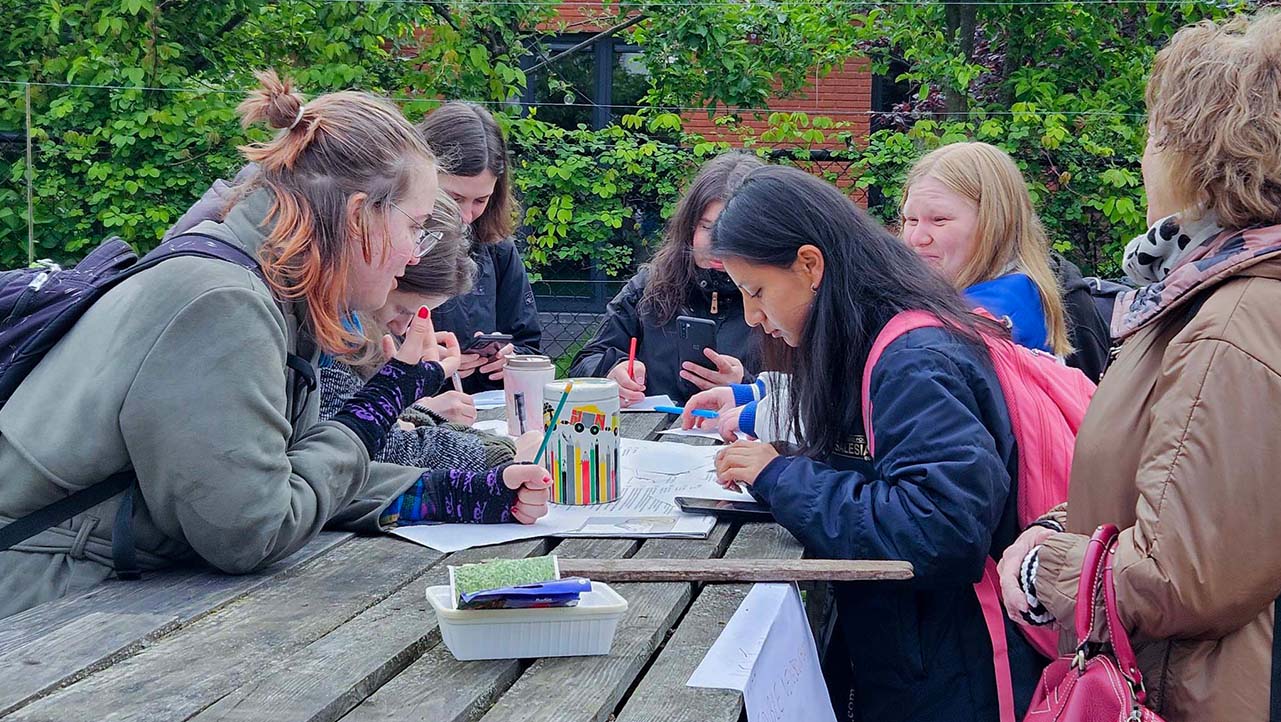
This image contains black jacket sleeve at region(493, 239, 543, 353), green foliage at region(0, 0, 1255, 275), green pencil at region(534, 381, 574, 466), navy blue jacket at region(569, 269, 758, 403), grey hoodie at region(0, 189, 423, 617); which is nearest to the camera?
grey hoodie at region(0, 189, 423, 617)

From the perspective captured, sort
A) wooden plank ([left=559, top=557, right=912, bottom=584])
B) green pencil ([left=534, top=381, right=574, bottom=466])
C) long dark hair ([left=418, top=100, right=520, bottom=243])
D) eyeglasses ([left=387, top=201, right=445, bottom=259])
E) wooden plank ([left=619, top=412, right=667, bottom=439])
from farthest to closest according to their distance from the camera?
1. long dark hair ([left=418, top=100, right=520, bottom=243])
2. wooden plank ([left=619, top=412, right=667, bottom=439])
3. green pencil ([left=534, top=381, right=574, bottom=466])
4. eyeglasses ([left=387, top=201, right=445, bottom=259])
5. wooden plank ([left=559, top=557, right=912, bottom=584])

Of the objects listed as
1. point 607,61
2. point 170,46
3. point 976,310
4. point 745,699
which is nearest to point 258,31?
point 170,46

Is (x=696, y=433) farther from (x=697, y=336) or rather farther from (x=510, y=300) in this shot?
(x=510, y=300)

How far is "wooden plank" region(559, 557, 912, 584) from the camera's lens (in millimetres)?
1999

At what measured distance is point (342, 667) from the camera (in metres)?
1.60


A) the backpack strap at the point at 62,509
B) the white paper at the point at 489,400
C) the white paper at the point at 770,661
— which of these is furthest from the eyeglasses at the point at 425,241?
the white paper at the point at 489,400

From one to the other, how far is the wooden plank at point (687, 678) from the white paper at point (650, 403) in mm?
1704

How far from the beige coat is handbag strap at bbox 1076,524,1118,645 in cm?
3

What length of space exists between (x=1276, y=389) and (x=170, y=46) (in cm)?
618

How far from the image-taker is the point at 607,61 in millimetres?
11383

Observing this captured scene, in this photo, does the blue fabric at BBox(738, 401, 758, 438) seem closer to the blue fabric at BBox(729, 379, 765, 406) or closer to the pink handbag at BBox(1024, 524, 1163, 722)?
the blue fabric at BBox(729, 379, 765, 406)

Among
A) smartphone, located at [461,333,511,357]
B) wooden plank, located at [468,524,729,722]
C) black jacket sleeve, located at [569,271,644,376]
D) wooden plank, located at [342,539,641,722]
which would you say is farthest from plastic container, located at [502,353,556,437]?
wooden plank, located at [342,539,641,722]

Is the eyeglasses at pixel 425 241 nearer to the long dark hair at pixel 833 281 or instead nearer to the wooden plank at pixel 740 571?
the long dark hair at pixel 833 281

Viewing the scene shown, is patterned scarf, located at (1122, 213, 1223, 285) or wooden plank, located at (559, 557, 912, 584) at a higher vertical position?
patterned scarf, located at (1122, 213, 1223, 285)
